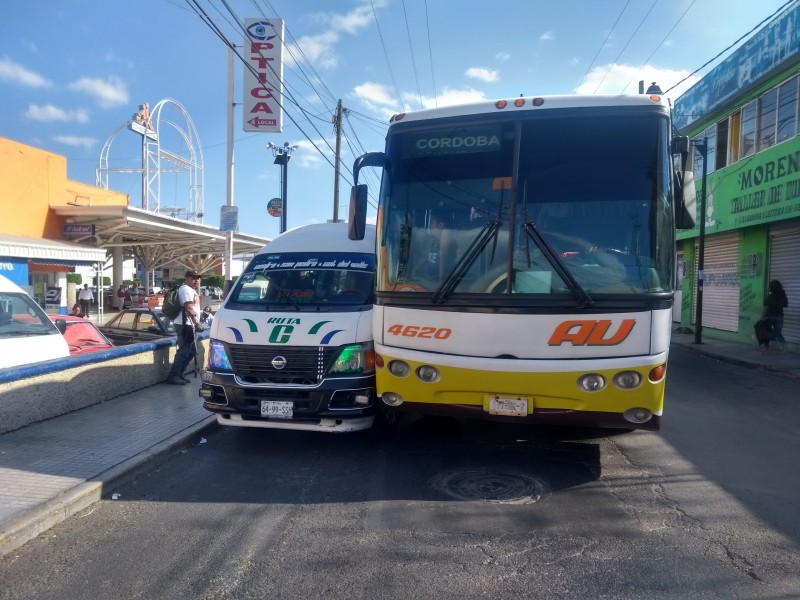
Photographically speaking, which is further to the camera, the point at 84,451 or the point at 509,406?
the point at 84,451

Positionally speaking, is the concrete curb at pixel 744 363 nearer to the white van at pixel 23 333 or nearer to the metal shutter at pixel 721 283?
the metal shutter at pixel 721 283

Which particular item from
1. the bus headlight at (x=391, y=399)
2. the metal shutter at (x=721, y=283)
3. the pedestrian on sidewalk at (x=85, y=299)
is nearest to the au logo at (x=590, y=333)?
the bus headlight at (x=391, y=399)

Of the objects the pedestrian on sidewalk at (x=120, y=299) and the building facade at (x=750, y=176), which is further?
the pedestrian on sidewalk at (x=120, y=299)

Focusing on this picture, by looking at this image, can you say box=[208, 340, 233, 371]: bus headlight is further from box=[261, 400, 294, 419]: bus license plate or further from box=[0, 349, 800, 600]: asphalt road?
box=[0, 349, 800, 600]: asphalt road

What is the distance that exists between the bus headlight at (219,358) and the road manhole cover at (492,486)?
7.97ft

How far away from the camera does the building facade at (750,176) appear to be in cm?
1493

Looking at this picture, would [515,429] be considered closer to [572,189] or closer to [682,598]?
[572,189]

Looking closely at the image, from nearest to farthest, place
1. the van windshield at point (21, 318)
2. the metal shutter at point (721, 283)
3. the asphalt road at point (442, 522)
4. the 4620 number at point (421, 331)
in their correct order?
the asphalt road at point (442, 522) → the 4620 number at point (421, 331) → the van windshield at point (21, 318) → the metal shutter at point (721, 283)

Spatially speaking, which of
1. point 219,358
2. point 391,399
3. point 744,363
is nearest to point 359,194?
point 391,399

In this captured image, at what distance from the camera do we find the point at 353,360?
6219 millimetres

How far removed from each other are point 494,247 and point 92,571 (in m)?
3.70

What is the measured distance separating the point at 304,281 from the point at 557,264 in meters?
3.41

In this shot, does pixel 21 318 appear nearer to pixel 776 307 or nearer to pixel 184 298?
pixel 184 298

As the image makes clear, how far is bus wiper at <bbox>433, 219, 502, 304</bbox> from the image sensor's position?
5.27 m
